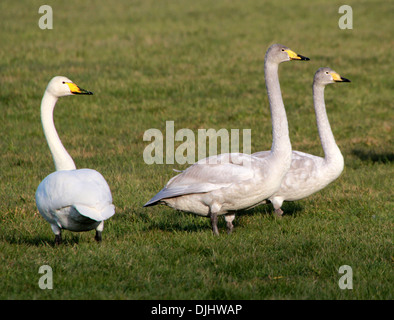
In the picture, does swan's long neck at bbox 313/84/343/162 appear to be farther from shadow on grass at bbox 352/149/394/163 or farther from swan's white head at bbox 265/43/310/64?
shadow on grass at bbox 352/149/394/163

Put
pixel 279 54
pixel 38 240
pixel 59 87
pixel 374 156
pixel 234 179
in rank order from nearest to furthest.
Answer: pixel 234 179, pixel 38 240, pixel 59 87, pixel 279 54, pixel 374 156

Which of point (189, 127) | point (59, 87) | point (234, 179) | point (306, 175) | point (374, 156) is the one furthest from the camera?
point (189, 127)

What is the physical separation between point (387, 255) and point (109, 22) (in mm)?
19518

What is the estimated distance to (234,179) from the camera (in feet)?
23.2

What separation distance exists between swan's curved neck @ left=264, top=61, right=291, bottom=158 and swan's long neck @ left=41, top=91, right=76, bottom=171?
226 centimetres

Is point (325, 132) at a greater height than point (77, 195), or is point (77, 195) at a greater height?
point (325, 132)

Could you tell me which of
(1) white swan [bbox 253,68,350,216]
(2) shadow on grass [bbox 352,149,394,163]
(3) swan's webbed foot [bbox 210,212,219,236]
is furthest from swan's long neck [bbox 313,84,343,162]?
(2) shadow on grass [bbox 352,149,394,163]

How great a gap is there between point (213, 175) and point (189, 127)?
6.88 metres

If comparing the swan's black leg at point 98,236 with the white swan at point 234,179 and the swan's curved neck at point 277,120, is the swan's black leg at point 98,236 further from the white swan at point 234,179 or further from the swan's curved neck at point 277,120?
the swan's curved neck at point 277,120

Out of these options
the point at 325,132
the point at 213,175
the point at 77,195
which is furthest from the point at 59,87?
the point at 325,132

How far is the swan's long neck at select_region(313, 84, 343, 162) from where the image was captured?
332 inches

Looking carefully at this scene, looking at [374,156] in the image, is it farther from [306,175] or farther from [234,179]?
[234,179]

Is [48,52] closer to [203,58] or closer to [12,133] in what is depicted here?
[203,58]
